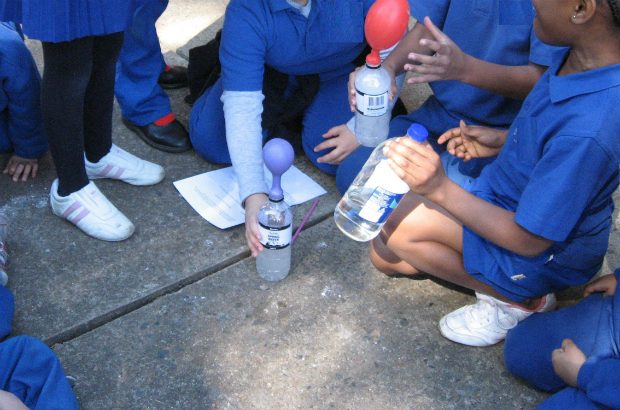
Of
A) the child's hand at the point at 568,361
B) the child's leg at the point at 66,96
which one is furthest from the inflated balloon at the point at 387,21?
the child's hand at the point at 568,361

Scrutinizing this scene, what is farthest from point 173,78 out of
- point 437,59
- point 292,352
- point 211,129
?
point 292,352

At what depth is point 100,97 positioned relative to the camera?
2.19 metres

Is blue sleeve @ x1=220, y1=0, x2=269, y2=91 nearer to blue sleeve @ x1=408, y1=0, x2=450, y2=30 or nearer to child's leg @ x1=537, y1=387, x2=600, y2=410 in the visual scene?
blue sleeve @ x1=408, y1=0, x2=450, y2=30

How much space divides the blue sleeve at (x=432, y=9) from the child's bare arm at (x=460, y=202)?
80 cm

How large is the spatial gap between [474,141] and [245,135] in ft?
2.21

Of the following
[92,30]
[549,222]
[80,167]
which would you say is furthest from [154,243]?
[549,222]

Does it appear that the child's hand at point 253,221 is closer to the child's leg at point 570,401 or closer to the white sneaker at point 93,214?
the white sneaker at point 93,214

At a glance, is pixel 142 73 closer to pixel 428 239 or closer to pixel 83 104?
pixel 83 104

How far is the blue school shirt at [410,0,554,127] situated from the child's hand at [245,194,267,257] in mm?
730

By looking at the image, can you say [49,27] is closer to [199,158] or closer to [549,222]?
[199,158]

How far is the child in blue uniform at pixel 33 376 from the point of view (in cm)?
162

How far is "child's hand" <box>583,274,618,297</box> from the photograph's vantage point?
181 centimetres

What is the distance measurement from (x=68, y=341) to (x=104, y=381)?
0.17 metres

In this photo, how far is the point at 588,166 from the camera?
149 centimetres
